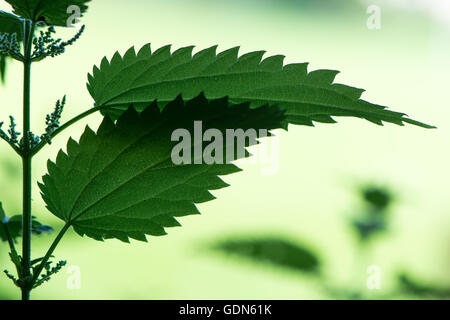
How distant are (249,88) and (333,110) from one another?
0.23 feet

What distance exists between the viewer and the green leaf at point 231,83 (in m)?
0.42

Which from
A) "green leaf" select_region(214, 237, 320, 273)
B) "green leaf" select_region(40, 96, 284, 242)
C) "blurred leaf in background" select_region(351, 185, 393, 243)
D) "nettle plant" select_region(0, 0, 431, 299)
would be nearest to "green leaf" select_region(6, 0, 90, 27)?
"nettle plant" select_region(0, 0, 431, 299)

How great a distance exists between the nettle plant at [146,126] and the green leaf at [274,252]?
1.60m

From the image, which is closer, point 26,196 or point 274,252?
point 26,196

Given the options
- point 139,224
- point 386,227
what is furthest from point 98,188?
point 386,227

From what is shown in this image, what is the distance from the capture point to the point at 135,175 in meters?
0.43

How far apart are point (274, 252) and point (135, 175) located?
69.6 inches

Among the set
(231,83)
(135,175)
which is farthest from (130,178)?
(231,83)

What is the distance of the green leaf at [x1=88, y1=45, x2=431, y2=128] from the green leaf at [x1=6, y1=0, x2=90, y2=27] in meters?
0.06

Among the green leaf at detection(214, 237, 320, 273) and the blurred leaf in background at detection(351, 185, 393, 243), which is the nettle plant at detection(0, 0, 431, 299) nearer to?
the green leaf at detection(214, 237, 320, 273)

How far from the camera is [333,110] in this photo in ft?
1.39

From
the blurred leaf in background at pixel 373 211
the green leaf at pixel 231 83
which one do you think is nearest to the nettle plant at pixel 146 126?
the green leaf at pixel 231 83

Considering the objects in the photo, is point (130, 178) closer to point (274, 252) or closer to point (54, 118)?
point (54, 118)
